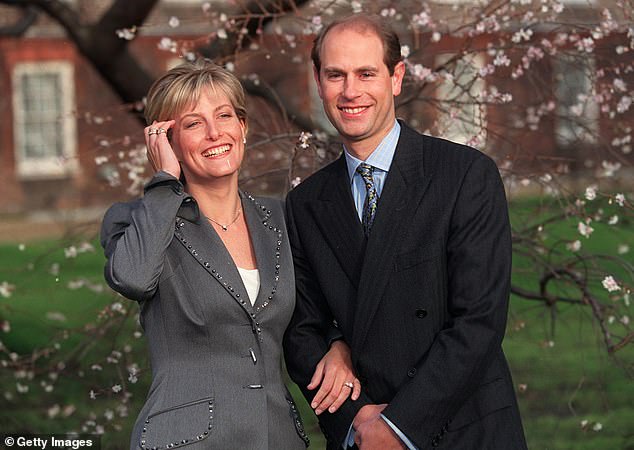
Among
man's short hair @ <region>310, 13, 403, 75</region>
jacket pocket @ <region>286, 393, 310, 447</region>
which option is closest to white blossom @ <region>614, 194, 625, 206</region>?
man's short hair @ <region>310, 13, 403, 75</region>

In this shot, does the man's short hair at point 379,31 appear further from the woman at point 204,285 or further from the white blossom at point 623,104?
the white blossom at point 623,104

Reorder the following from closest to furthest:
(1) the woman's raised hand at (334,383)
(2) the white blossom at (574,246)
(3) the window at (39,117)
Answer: (1) the woman's raised hand at (334,383), (2) the white blossom at (574,246), (3) the window at (39,117)

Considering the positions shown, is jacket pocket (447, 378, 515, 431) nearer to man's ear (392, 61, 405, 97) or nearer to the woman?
the woman

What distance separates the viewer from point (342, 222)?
3.75 m

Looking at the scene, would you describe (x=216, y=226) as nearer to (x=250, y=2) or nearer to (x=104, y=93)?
(x=250, y=2)

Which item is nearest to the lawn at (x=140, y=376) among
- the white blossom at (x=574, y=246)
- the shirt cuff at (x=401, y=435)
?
the white blossom at (x=574, y=246)

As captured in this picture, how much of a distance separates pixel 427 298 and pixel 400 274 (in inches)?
4.7

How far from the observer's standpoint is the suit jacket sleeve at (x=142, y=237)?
349 cm

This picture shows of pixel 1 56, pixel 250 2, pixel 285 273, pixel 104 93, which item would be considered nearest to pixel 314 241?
pixel 285 273

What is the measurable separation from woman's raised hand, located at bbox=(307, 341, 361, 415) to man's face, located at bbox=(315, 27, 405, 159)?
75 cm

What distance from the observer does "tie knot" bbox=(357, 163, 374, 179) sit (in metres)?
3.74

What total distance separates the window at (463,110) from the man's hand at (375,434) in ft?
8.52

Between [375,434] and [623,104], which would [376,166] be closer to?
[375,434]

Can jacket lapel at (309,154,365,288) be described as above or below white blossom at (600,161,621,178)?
below
